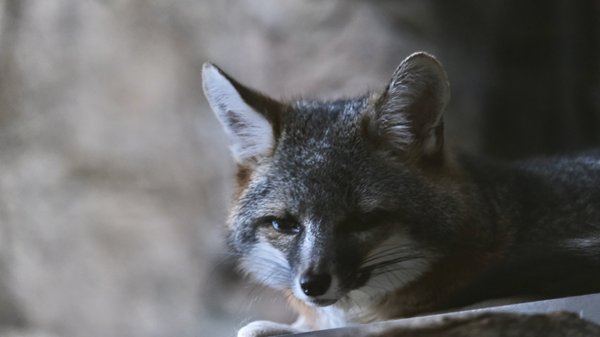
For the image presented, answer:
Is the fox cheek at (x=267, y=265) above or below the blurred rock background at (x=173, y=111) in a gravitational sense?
below

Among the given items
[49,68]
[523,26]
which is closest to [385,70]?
[523,26]

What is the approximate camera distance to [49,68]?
3.51m

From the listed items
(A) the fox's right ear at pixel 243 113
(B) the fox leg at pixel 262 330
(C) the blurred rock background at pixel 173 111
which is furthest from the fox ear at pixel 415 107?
(C) the blurred rock background at pixel 173 111

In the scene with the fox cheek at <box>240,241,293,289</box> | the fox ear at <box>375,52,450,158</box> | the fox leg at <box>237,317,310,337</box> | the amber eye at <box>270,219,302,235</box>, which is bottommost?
the fox leg at <box>237,317,310,337</box>

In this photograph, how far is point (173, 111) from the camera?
351cm

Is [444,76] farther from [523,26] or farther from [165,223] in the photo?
[165,223]

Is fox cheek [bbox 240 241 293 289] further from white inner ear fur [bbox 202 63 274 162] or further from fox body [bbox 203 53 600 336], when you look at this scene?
white inner ear fur [bbox 202 63 274 162]

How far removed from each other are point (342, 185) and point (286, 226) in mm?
142

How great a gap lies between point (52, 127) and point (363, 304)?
2.05 meters

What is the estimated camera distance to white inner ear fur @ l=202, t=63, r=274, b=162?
188 cm

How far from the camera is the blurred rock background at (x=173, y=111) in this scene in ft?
10.5

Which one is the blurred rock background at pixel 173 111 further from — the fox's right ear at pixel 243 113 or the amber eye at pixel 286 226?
the amber eye at pixel 286 226

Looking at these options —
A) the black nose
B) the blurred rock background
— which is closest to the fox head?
the black nose

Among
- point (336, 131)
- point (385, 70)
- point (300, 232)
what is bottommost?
point (300, 232)
